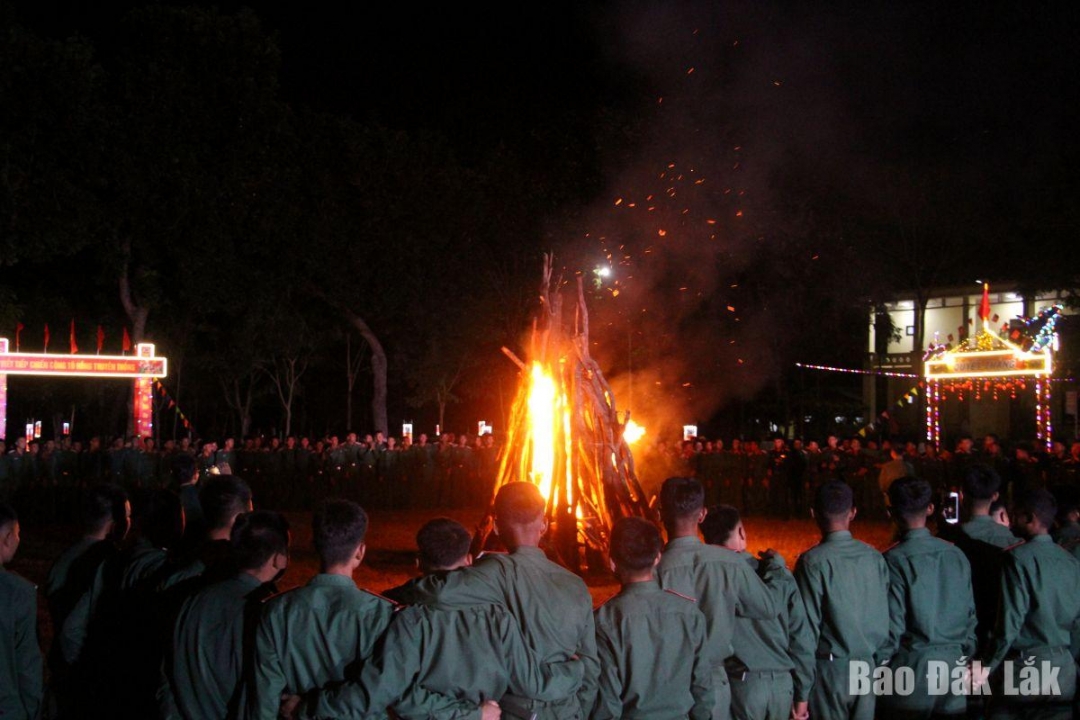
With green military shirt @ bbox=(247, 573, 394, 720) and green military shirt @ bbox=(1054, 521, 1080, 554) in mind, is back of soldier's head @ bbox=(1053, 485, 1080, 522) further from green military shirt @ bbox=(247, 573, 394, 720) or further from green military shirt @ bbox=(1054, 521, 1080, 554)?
green military shirt @ bbox=(247, 573, 394, 720)

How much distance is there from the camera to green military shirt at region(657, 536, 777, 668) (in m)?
4.96

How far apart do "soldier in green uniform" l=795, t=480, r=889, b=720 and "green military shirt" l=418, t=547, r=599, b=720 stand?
1.47 metres

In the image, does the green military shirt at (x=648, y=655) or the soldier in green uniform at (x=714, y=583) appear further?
the soldier in green uniform at (x=714, y=583)

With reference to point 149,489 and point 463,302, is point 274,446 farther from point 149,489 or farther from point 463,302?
point 149,489

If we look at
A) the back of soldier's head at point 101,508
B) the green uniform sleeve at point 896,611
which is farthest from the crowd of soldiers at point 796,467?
the back of soldier's head at point 101,508

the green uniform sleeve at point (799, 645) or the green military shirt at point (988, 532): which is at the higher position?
the green military shirt at point (988, 532)

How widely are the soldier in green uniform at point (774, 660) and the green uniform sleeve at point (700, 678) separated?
1.71 feet

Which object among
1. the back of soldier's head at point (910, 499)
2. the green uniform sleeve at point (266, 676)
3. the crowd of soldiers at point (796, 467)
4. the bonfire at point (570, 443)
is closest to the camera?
the green uniform sleeve at point (266, 676)

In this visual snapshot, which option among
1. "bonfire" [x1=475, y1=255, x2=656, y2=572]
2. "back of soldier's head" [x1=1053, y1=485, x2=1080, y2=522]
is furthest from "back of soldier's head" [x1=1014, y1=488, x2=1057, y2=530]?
"bonfire" [x1=475, y1=255, x2=656, y2=572]

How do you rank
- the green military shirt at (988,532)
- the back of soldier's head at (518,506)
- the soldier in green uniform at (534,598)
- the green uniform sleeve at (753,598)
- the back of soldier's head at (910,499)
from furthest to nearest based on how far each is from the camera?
the green military shirt at (988,532), the back of soldier's head at (910,499), the green uniform sleeve at (753,598), the back of soldier's head at (518,506), the soldier in green uniform at (534,598)

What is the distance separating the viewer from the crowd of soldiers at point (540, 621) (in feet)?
13.3

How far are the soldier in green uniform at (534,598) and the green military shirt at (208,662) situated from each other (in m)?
0.83

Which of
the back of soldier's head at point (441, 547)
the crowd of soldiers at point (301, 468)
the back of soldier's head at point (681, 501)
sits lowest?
the crowd of soldiers at point (301, 468)

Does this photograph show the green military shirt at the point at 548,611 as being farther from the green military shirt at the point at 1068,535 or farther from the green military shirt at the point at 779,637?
the green military shirt at the point at 1068,535
